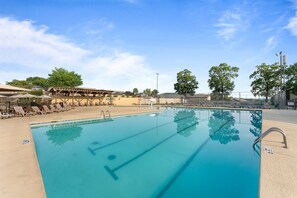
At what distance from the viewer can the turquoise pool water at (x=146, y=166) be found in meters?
3.26

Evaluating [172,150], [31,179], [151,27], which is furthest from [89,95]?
[31,179]

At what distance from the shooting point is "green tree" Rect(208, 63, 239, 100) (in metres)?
27.6

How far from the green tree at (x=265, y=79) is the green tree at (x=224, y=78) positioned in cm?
293

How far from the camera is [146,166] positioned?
4.46 metres

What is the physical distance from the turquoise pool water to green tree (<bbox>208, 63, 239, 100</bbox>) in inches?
898

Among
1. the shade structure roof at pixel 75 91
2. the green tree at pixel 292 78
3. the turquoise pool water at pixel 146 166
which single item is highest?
the green tree at pixel 292 78

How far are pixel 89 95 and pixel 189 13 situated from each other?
1931 centimetres

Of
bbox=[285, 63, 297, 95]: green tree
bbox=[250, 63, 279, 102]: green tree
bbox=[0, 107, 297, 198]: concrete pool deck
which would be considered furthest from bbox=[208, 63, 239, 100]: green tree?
bbox=[0, 107, 297, 198]: concrete pool deck

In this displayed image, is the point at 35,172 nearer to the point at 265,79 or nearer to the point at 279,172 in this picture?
the point at 279,172

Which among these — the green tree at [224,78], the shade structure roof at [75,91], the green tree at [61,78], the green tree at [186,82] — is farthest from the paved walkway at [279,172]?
the green tree at [61,78]

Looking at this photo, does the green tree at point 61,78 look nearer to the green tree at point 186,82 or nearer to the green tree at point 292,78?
the green tree at point 186,82

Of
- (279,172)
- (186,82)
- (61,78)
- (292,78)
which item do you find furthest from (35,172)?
(61,78)

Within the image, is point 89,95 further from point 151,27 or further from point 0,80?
point 0,80

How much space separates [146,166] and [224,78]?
1074 inches
